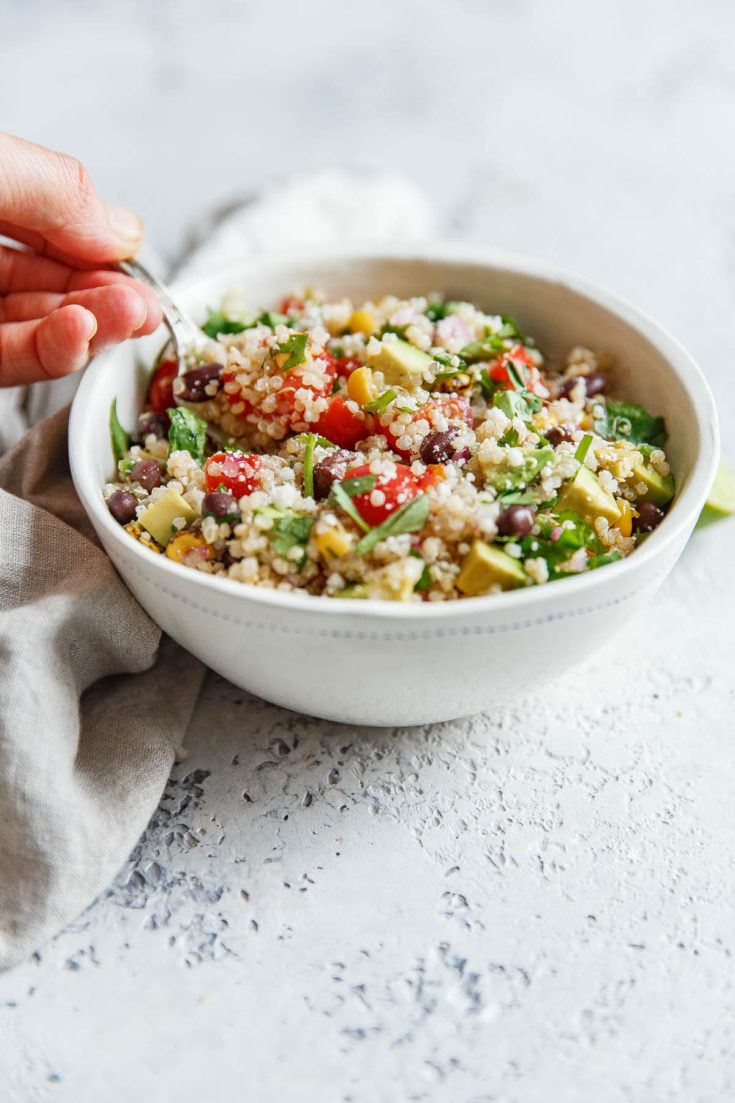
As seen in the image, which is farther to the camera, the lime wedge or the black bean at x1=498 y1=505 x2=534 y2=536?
the lime wedge

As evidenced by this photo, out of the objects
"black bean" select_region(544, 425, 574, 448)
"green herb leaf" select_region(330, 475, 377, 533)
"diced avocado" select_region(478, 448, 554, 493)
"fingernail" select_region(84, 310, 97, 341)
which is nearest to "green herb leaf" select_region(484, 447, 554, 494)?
"diced avocado" select_region(478, 448, 554, 493)

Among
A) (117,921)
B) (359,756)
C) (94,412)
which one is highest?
(94,412)

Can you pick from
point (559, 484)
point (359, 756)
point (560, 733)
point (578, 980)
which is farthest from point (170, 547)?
point (578, 980)

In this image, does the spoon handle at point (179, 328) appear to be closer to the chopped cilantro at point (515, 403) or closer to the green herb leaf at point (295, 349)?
the green herb leaf at point (295, 349)

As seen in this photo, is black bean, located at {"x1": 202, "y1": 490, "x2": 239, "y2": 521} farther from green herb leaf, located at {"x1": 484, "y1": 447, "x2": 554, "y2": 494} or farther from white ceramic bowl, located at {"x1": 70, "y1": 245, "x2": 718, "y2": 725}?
green herb leaf, located at {"x1": 484, "y1": 447, "x2": 554, "y2": 494}

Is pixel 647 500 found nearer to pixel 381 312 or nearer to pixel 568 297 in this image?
pixel 568 297

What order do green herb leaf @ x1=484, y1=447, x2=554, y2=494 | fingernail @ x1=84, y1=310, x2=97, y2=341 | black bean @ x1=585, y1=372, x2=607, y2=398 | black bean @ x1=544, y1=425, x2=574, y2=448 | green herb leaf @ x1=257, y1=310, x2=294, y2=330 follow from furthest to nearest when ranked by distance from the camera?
green herb leaf @ x1=257, y1=310, x2=294, y2=330, black bean @ x1=585, y1=372, x2=607, y2=398, fingernail @ x1=84, y1=310, x2=97, y2=341, black bean @ x1=544, y1=425, x2=574, y2=448, green herb leaf @ x1=484, y1=447, x2=554, y2=494
